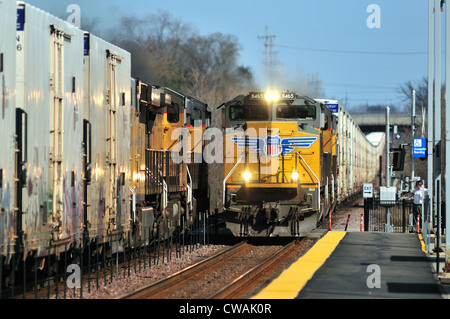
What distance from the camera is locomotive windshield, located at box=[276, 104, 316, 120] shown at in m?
19.4

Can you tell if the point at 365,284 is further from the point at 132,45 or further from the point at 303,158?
the point at 132,45

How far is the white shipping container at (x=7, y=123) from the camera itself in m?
9.09

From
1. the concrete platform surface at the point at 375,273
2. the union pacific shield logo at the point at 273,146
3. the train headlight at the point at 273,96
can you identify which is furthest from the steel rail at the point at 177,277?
the train headlight at the point at 273,96

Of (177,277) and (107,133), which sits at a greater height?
(107,133)

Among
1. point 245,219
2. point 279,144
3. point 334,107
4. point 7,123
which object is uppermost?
point 334,107

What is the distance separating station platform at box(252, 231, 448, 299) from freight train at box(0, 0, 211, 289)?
3.28m

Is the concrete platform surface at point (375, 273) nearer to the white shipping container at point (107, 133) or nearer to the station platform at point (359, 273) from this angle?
the station platform at point (359, 273)

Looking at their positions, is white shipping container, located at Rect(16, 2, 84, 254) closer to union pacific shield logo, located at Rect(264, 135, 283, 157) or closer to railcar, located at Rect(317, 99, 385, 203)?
union pacific shield logo, located at Rect(264, 135, 283, 157)

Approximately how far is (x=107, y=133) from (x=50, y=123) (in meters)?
2.71

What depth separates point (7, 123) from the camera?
9250mm

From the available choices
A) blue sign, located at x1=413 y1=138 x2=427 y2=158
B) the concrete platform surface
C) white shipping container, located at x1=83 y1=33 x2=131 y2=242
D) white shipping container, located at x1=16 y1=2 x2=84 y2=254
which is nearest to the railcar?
blue sign, located at x1=413 y1=138 x2=427 y2=158

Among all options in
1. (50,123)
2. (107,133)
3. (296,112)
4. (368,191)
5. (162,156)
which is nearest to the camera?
(50,123)

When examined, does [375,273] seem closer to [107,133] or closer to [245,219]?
[107,133]

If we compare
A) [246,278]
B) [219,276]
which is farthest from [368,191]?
[246,278]
